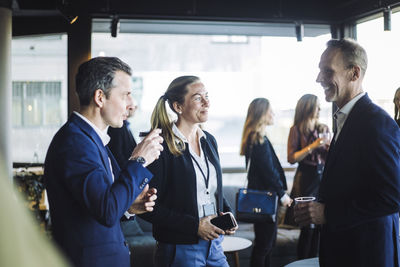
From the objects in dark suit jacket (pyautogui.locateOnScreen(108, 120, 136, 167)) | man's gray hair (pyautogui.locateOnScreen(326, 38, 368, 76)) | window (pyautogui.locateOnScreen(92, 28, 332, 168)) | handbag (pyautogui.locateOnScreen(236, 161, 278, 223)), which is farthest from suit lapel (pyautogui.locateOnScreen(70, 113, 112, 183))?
window (pyautogui.locateOnScreen(92, 28, 332, 168))

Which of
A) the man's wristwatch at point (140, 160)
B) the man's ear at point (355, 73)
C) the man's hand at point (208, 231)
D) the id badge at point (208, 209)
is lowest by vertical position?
the man's hand at point (208, 231)

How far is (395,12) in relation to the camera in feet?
13.7

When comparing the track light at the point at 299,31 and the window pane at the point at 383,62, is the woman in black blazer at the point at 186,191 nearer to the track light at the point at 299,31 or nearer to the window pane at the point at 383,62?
the window pane at the point at 383,62

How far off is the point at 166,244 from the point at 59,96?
159 inches

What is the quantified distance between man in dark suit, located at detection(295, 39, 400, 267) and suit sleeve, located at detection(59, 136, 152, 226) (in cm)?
74

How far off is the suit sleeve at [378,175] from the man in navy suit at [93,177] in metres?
0.78

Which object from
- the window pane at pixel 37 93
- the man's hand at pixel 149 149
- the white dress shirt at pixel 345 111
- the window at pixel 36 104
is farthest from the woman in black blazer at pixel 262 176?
the window at pixel 36 104

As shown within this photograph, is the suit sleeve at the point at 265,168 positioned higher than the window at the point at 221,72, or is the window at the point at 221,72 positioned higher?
the window at the point at 221,72

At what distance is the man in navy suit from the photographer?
4.35ft

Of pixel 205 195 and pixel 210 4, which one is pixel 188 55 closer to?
pixel 210 4

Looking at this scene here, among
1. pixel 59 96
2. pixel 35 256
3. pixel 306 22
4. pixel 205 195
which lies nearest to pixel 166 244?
pixel 205 195

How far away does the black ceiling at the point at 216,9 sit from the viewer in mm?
4566

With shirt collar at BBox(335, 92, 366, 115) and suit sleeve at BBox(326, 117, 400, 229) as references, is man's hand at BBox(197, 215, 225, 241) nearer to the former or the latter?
suit sleeve at BBox(326, 117, 400, 229)

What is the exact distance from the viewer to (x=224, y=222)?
197 cm
